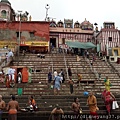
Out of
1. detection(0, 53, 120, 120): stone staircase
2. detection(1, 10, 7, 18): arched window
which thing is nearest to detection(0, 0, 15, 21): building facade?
detection(1, 10, 7, 18): arched window

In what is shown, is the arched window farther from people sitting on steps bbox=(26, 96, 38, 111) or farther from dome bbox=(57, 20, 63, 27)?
people sitting on steps bbox=(26, 96, 38, 111)

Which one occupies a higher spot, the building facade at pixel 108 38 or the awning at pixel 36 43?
the building facade at pixel 108 38

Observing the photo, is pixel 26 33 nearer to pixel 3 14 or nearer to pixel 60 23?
pixel 3 14

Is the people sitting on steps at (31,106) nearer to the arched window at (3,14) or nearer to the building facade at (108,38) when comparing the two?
the building facade at (108,38)

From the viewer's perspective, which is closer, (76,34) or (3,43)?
(3,43)

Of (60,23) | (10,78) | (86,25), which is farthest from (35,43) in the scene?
(10,78)

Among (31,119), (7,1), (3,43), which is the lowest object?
(31,119)

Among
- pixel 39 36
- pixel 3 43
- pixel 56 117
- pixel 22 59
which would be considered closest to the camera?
pixel 56 117

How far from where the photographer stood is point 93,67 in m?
23.4

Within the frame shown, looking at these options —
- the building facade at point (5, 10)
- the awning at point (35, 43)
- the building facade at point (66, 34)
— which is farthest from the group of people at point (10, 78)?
the building facade at point (5, 10)

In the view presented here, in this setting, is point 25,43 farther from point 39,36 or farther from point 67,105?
point 67,105

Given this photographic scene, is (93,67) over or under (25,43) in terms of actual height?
under

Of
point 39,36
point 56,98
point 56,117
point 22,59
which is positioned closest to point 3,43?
point 39,36

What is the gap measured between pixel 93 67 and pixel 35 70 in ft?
18.9
